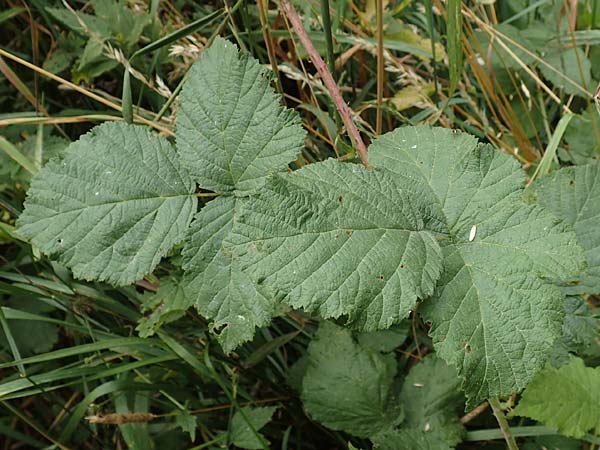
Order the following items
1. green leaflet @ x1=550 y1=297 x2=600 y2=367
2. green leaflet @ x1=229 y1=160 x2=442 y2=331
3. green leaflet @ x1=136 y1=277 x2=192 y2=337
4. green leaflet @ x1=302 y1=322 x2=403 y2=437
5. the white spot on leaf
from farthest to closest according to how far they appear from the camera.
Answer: green leaflet @ x1=302 y1=322 x2=403 y2=437, green leaflet @ x1=136 y1=277 x2=192 y2=337, green leaflet @ x1=550 y1=297 x2=600 y2=367, the white spot on leaf, green leaflet @ x1=229 y1=160 x2=442 y2=331

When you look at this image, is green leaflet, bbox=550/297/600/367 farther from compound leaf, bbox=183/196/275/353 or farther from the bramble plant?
compound leaf, bbox=183/196/275/353

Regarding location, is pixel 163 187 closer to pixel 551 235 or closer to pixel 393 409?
pixel 551 235

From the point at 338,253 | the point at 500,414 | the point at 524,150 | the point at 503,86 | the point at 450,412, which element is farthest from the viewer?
A: the point at 503,86

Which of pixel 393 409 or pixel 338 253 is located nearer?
pixel 338 253

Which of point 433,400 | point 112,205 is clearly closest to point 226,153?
point 112,205

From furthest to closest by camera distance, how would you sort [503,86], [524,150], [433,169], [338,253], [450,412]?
1. [503,86]
2. [524,150]
3. [450,412]
4. [433,169]
5. [338,253]

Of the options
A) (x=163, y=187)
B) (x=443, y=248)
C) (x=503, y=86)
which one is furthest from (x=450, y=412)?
(x=503, y=86)

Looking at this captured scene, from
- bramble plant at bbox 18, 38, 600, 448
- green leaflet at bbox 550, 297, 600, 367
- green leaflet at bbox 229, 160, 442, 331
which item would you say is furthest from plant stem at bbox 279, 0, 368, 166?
green leaflet at bbox 550, 297, 600, 367

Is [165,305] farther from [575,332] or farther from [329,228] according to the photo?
[575,332]
